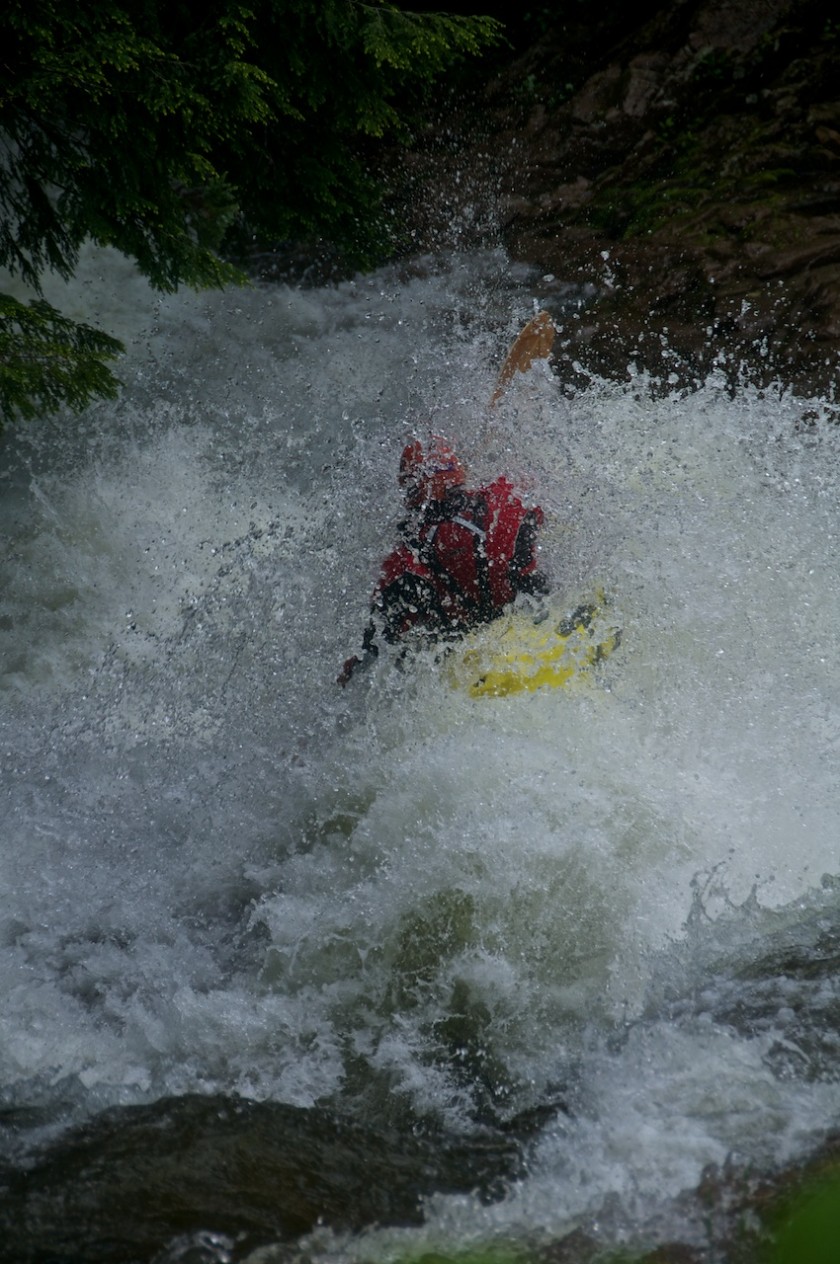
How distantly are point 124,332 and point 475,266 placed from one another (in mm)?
2150

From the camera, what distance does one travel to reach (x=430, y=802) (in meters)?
3.48

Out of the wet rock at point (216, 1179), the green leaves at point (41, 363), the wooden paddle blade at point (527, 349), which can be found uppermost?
the wooden paddle blade at point (527, 349)

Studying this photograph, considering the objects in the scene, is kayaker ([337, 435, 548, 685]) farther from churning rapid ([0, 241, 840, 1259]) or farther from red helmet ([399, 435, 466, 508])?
churning rapid ([0, 241, 840, 1259])

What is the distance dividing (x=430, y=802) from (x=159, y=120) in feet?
9.61

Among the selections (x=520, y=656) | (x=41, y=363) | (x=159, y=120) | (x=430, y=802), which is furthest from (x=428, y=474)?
(x=159, y=120)

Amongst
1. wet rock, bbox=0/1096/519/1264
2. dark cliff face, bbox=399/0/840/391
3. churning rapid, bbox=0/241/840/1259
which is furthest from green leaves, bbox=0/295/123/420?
dark cliff face, bbox=399/0/840/391

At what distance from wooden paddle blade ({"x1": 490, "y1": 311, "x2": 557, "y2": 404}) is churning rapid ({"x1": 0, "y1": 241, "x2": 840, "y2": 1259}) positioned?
201 mm

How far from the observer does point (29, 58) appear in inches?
144

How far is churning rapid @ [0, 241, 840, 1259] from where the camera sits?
2691mm

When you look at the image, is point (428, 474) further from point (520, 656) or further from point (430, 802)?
point (430, 802)

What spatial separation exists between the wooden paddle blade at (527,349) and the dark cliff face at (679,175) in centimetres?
81

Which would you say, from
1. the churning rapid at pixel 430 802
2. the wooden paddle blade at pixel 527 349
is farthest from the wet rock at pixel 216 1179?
the wooden paddle blade at pixel 527 349

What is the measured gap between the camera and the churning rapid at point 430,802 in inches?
106

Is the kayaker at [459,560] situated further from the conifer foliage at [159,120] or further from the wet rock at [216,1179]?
the wet rock at [216,1179]
